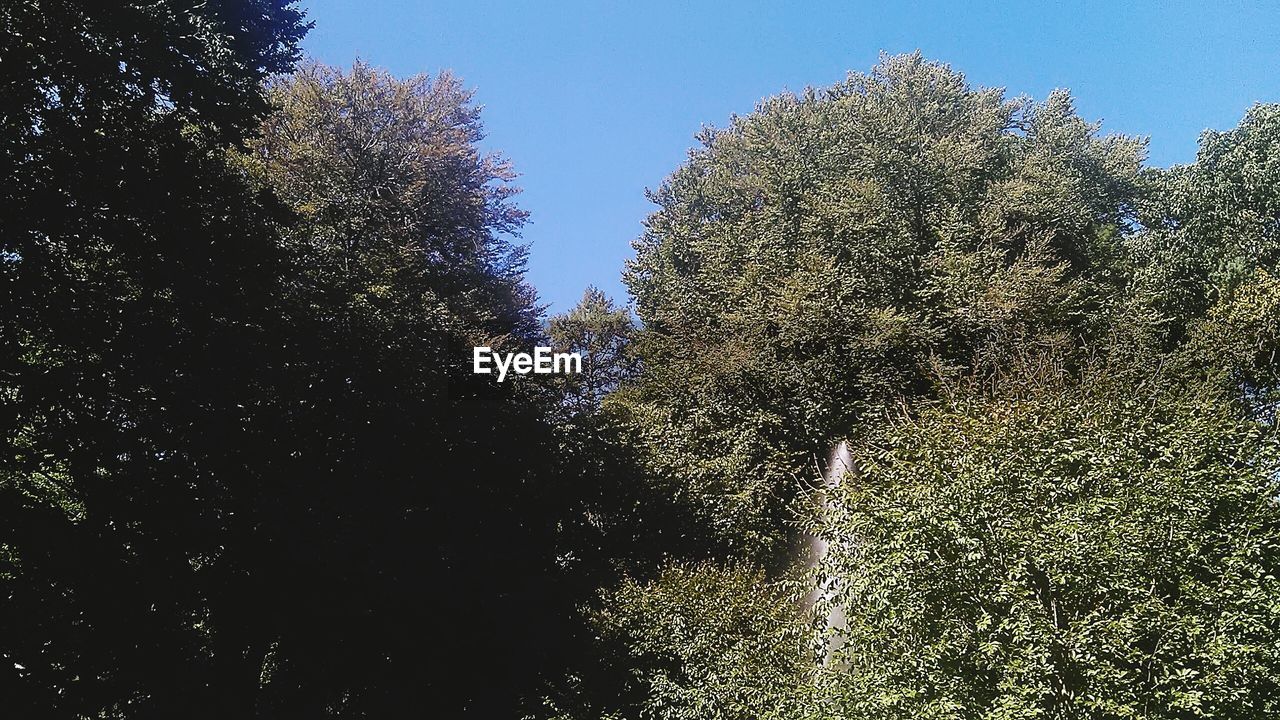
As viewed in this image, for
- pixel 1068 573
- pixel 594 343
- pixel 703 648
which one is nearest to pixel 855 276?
pixel 703 648

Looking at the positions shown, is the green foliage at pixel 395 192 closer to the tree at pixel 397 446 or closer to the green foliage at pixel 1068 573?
the tree at pixel 397 446

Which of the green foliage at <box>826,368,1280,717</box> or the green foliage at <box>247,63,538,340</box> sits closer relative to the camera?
the green foliage at <box>826,368,1280,717</box>

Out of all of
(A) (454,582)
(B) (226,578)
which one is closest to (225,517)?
(B) (226,578)

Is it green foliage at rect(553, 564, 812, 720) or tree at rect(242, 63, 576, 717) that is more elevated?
tree at rect(242, 63, 576, 717)

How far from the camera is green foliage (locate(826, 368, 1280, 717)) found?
7.96 meters

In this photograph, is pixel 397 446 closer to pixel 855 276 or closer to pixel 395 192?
pixel 395 192

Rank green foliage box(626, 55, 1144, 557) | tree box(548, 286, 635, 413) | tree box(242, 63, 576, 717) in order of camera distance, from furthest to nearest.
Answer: tree box(548, 286, 635, 413), green foliage box(626, 55, 1144, 557), tree box(242, 63, 576, 717)

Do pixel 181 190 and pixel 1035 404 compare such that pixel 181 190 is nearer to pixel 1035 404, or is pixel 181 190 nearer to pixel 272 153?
pixel 272 153

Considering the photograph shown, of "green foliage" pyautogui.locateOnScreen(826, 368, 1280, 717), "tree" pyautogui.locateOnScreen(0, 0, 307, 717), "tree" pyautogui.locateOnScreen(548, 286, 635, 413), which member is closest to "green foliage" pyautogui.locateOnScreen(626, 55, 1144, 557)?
"tree" pyautogui.locateOnScreen(548, 286, 635, 413)

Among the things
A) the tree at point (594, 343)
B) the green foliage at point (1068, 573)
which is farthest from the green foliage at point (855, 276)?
the green foliage at point (1068, 573)

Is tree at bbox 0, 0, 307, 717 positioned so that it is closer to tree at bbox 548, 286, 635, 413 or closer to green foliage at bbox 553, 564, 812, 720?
green foliage at bbox 553, 564, 812, 720

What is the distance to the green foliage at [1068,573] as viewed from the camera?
7.96 meters

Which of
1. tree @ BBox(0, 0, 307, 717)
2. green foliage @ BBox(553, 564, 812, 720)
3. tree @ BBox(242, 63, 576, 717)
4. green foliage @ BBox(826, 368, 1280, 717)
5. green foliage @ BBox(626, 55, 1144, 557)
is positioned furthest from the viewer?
green foliage @ BBox(626, 55, 1144, 557)

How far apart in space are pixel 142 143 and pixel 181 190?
2.24 feet
